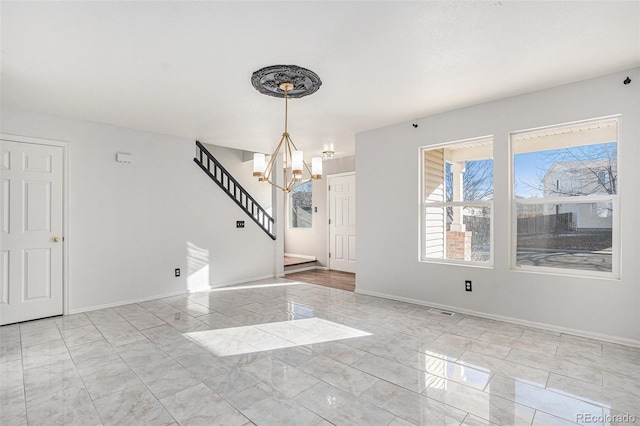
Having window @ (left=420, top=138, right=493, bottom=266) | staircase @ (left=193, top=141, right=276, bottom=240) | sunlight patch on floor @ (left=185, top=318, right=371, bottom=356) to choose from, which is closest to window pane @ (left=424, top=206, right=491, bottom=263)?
window @ (left=420, top=138, right=493, bottom=266)

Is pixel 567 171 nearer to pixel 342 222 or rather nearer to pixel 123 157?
pixel 342 222

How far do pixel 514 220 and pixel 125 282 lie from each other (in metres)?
5.09

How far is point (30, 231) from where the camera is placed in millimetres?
3777

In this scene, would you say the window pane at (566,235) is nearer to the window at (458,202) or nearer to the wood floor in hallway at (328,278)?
the window at (458,202)

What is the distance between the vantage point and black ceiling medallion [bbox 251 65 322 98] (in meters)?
2.78

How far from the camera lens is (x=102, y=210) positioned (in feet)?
14.0

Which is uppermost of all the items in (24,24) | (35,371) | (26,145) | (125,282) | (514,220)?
(24,24)

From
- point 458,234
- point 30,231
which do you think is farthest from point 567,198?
point 30,231

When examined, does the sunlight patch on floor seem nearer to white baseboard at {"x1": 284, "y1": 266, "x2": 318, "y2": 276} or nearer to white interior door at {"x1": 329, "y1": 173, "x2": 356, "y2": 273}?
white baseboard at {"x1": 284, "y1": 266, "x2": 318, "y2": 276}

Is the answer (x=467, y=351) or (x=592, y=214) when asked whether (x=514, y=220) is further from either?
(x=467, y=351)

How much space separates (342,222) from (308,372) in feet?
15.4

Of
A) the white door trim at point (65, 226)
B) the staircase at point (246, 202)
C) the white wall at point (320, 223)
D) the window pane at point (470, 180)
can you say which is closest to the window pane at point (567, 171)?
the window pane at point (470, 180)

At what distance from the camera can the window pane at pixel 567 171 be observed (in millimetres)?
3109

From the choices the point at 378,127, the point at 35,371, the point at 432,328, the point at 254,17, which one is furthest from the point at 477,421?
the point at 378,127
